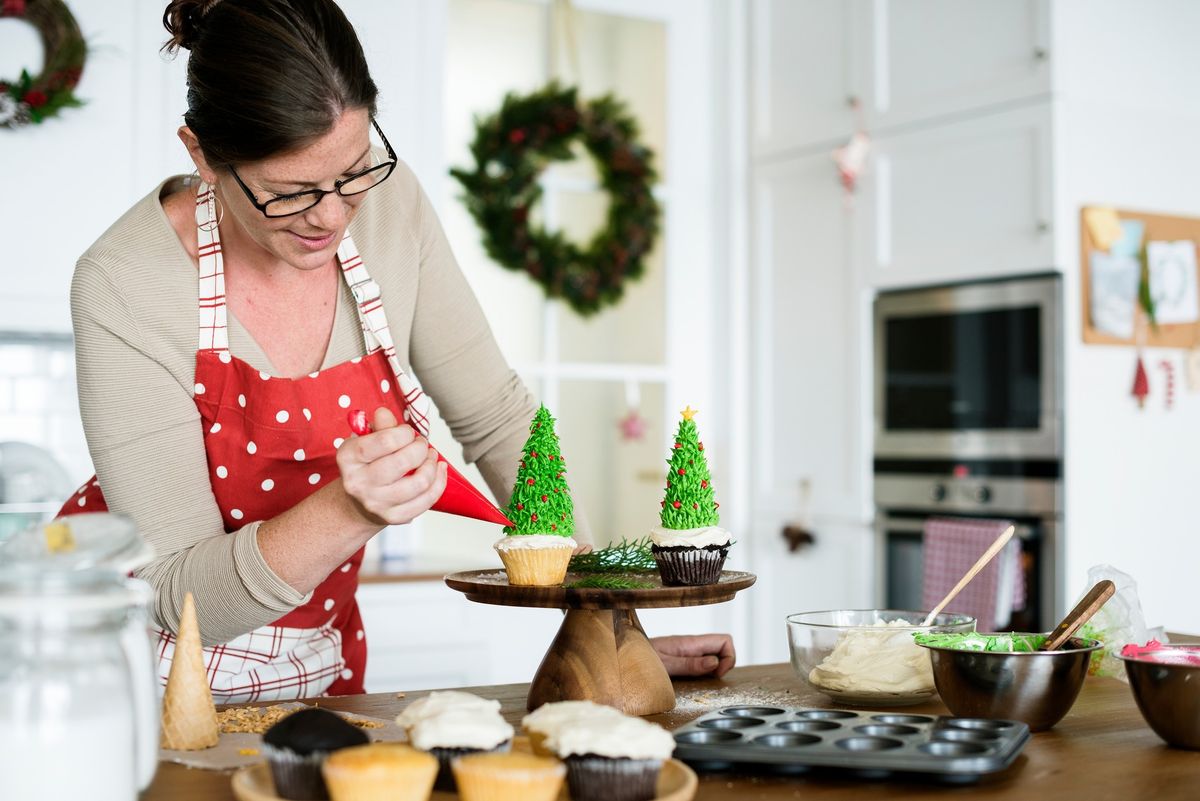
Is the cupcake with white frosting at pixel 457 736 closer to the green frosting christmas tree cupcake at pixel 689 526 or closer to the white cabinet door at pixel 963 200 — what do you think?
the green frosting christmas tree cupcake at pixel 689 526

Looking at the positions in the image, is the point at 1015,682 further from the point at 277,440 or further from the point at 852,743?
the point at 277,440

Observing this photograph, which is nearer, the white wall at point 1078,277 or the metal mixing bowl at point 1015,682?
the metal mixing bowl at point 1015,682

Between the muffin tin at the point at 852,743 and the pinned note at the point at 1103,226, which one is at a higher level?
the pinned note at the point at 1103,226

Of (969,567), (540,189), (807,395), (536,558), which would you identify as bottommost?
(969,567)

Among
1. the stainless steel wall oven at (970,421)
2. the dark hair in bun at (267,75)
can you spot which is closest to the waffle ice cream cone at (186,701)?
the dark hair in bun at (267,75)

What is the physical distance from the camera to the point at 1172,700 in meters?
1.14

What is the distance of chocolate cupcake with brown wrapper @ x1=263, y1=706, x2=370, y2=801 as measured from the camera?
2.97ft

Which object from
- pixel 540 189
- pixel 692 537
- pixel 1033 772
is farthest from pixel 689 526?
pixel 540 189

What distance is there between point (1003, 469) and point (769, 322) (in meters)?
1.04

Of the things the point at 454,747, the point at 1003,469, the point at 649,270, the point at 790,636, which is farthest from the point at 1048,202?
the point at 454,747

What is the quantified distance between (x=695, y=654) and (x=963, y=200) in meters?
2.15

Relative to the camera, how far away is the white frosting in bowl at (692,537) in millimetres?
1380

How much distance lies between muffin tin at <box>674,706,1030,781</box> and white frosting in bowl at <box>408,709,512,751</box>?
6.9 inches

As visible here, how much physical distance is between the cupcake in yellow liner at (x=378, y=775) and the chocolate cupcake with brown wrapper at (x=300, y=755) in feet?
0.07
